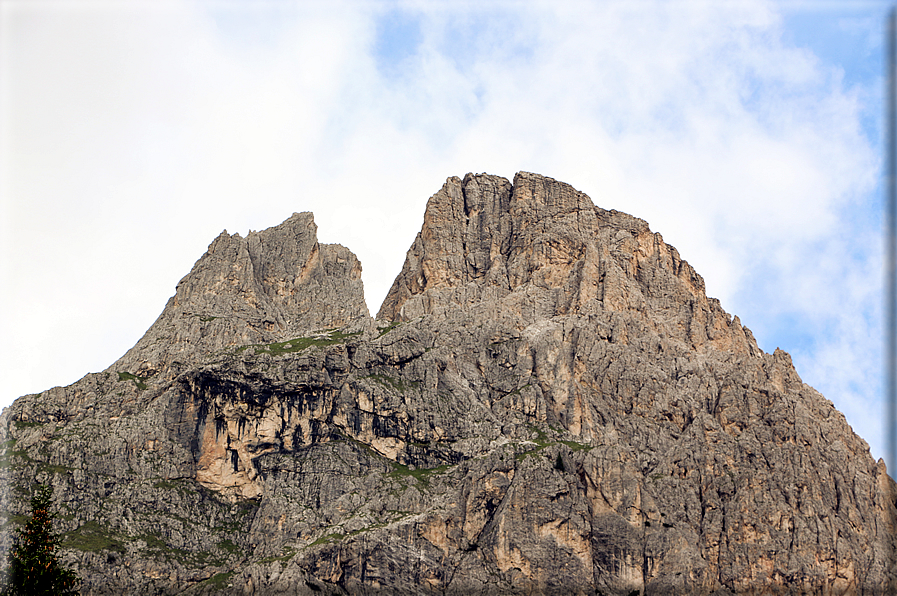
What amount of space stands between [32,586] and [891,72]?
254ft

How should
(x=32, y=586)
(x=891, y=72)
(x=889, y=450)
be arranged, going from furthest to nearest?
(x=32, y=586), (x=891, y=72), (x=889, y=450)

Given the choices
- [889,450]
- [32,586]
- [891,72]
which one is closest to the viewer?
[889,450]

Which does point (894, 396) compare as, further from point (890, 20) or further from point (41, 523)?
point (41, 523)

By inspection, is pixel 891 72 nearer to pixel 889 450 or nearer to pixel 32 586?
pixel 889 450

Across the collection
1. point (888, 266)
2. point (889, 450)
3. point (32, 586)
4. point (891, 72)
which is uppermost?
point (891, 72)

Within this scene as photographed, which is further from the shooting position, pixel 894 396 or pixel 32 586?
pixel 32 586

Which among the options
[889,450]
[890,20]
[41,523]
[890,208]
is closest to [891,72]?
[890,20]

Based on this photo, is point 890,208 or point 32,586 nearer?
point 890,208

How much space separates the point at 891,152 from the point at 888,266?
5.64 m

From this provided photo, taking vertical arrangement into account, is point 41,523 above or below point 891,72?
below

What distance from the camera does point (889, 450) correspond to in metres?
49.6

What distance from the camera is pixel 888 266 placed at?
51.4 m

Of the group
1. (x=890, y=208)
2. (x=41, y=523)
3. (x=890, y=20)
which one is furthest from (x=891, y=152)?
(x=41, y=523)

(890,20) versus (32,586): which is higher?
(890,20)
